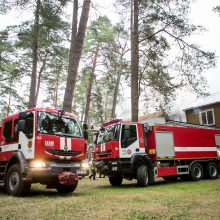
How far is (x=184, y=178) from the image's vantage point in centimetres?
1731

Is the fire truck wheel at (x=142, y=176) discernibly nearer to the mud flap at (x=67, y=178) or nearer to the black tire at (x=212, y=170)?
the mud flap at (x=67, y=178)

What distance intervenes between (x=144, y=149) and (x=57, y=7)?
8.36m

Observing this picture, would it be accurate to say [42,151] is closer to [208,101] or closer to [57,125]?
[57,125]

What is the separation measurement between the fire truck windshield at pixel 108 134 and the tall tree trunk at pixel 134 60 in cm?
464

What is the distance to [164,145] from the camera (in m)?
14.9

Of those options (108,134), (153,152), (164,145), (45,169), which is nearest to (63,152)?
(45,169)

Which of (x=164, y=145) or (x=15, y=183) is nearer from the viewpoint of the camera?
(x=15, y=183)

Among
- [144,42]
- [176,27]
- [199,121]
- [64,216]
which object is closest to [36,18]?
[144,42]

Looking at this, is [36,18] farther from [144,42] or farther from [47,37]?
[144,42]

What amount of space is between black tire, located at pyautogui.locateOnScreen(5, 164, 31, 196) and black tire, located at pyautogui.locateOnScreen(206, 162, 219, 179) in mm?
10704

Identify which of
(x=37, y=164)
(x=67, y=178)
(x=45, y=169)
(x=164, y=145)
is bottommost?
(x=67, y=178)

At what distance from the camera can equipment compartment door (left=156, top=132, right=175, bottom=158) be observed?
1459 cm

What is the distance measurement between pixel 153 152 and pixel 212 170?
5.04 m

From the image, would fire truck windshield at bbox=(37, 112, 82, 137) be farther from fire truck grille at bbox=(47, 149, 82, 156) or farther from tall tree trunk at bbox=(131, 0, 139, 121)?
tall tree trunk at bbox=(131, 0, 139, 121)
